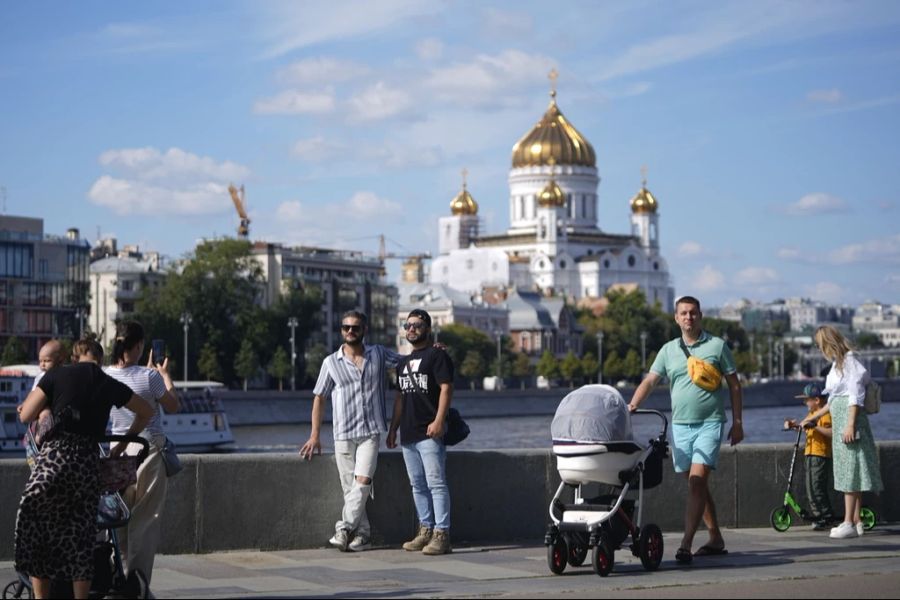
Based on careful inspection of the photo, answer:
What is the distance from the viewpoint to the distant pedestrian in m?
14.0

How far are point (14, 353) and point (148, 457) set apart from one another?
78.2 meters

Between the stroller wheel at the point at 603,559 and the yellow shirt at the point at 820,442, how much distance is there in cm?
348

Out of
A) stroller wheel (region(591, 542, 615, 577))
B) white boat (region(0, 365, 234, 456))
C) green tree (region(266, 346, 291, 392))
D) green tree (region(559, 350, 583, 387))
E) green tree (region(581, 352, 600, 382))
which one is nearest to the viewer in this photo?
stroller wheel (region(591, 542, 615, 577))

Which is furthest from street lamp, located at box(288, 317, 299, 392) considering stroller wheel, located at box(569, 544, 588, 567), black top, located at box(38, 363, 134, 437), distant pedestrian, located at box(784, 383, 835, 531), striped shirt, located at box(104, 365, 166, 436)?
black top, located at box(38, 363, 134, 437)

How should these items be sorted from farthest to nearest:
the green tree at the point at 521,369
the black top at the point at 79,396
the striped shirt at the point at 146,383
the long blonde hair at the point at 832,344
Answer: the green tree at the point at 521,369 < the long blonde hair at the point at 832,344 < the striped shirt at the point at 146,383 < the black top at the point at 79,396

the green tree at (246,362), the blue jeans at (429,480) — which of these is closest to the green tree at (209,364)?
the green tree at (246,362)

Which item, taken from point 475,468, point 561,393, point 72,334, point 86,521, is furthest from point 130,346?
point 561,393

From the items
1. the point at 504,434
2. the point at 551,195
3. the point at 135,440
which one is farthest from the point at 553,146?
the point at 135,440

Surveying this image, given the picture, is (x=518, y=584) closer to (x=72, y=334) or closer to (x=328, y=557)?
(x=328, y=557)

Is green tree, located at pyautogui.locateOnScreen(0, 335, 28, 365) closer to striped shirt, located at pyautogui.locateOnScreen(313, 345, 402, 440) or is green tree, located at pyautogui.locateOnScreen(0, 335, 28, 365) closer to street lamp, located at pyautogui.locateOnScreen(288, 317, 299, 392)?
street lamp, located at pyautogui.locateOnScreen(288, 317, 299, 392)

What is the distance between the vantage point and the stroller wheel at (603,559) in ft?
36.1

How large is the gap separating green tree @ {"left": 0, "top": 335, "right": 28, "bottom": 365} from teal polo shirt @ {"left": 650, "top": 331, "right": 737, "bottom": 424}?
76253 millimetres

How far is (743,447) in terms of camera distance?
14406 mm

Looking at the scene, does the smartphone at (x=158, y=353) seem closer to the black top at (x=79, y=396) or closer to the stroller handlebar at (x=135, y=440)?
the stroller handlebar at (x=135, y=440)
